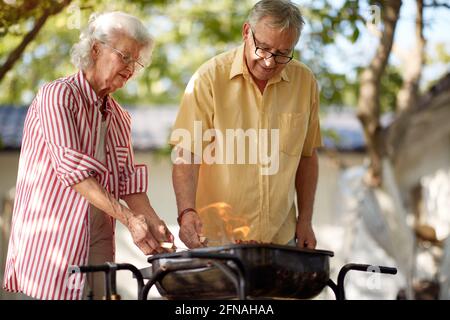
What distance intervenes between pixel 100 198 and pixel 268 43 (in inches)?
41.0

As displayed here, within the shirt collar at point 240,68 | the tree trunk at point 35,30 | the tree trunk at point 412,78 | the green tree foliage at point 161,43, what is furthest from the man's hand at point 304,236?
the tree trunk at point 412,78

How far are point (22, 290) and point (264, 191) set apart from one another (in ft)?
3.87

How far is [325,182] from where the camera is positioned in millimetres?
14133

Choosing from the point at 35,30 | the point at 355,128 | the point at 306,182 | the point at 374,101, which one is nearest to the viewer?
the point at 306,182

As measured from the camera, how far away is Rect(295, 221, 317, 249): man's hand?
4.38m

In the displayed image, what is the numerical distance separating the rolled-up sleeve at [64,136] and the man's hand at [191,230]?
50 centimetres

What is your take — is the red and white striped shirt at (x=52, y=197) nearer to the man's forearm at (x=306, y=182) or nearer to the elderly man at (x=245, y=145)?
the elderly man at (x=245, y=145)

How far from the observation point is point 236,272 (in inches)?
122

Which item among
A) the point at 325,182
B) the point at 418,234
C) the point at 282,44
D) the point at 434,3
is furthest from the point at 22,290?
the point at 325,182

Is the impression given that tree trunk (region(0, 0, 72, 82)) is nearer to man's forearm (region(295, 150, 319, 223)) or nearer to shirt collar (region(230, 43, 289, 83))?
shirt collar (region(230, 43, 289, 83))

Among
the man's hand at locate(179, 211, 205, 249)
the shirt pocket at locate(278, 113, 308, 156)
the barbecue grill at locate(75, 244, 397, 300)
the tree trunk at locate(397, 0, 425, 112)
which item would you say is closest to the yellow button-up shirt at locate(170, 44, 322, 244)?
the shirt pocket at locate(278, 113, 308, 156)

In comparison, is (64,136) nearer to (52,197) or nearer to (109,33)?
(52,197)

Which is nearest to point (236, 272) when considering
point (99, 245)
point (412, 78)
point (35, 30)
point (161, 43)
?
point (99, 245)

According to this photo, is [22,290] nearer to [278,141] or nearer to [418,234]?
[278,141]
